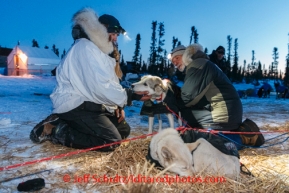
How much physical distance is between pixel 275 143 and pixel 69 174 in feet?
8.78

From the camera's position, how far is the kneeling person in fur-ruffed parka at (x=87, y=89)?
252 centimetres

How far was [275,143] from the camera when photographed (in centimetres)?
318

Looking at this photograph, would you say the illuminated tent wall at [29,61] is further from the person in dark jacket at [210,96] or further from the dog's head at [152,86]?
the person in dark jacket at [210,96]

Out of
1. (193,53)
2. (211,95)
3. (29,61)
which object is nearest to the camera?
(211,95)

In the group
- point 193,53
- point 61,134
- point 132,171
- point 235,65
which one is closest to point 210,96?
point 193,53

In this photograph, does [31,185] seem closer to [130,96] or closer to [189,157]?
[189,157]

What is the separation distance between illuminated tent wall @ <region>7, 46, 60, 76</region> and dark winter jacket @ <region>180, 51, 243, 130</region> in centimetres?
2068

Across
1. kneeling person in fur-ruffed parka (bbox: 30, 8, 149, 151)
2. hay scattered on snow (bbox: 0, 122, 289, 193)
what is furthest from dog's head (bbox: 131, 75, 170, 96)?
hay scattered on snow (bbox: 0, 122, 289, 193)

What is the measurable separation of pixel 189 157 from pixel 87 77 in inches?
52.1

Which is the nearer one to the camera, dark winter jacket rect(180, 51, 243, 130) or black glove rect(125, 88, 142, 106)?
dark winter jacket rect(180, 51, 243, 130)

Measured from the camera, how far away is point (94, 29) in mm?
2619

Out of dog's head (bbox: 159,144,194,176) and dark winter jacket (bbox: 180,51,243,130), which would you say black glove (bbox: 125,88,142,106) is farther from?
dog's head (bbox: 159,144,194,176)

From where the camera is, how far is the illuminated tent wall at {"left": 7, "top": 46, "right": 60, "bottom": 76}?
2177 cm

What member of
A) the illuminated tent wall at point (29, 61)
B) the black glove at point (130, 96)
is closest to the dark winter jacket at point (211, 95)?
the black glove at point (130, 96)
